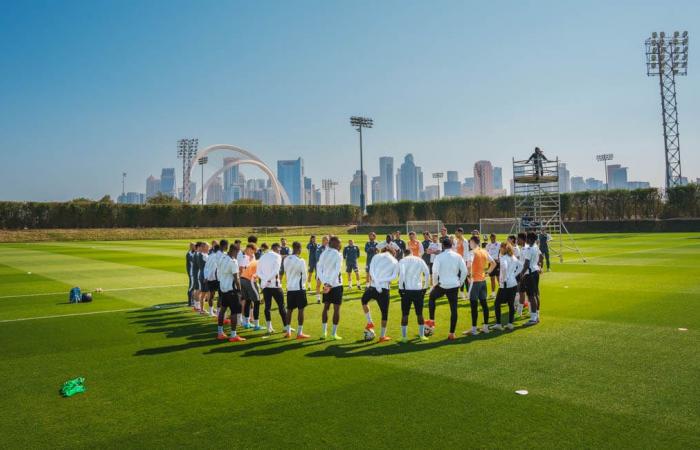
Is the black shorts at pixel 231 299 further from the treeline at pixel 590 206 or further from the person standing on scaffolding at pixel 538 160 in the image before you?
the treeline at pixel 590 206

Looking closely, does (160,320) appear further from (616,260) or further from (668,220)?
(668,220)

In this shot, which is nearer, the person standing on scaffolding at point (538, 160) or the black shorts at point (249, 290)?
the black shorts at point (249, 290)

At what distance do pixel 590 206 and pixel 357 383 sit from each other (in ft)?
208

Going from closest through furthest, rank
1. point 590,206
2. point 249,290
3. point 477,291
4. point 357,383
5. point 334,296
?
point 357,383, point 334,296, point 477,291, point 249,290, point 590,206

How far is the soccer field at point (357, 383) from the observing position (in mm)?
5777

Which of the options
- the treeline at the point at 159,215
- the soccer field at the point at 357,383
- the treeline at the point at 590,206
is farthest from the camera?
the treeline at the point at 159,215

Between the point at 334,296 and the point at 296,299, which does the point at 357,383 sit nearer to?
the point at 334,296

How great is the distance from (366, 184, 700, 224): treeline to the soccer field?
5054 cm

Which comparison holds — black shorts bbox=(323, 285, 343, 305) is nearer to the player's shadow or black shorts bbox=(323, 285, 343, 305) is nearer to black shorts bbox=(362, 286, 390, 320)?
black shorts bbox=(362, 286, 390, 320)

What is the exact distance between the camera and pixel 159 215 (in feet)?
256

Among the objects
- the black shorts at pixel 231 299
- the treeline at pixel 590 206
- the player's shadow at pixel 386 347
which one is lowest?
the player's shadow at pixel 386 347

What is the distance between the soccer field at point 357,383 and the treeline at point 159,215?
208 ft

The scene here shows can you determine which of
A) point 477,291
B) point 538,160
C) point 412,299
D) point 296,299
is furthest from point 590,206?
point 296,299

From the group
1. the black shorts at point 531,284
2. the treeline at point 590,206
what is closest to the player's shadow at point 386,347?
the black shorts at point 531,284
